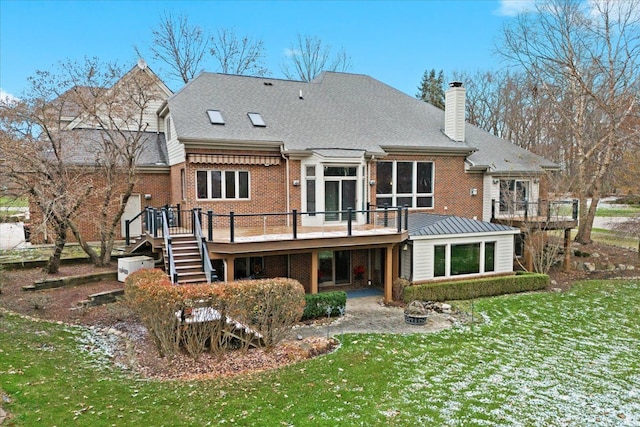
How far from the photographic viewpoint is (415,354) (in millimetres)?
9133

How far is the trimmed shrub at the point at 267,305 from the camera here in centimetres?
834

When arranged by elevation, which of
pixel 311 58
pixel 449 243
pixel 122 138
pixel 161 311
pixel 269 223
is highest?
pixel 311 58

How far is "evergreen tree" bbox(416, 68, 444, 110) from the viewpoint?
46047 millimetres

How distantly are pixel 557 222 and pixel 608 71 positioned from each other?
35.0ft

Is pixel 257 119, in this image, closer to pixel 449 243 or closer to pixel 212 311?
pixel 449 243

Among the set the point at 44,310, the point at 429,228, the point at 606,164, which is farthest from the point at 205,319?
the point at 606,164

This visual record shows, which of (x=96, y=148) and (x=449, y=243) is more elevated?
(x=96, y=148)

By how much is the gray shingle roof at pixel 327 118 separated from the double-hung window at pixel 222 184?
123 cm

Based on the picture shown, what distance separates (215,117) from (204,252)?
236 inches

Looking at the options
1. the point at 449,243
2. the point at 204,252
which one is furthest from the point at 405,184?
the point at 204,252

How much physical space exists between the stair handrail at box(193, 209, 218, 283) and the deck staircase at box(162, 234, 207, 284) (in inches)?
5.8

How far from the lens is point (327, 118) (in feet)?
59.3

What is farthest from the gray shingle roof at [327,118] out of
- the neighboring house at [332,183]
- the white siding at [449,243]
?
the white siding at [449,243]

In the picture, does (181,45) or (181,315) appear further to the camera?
(181,45)
